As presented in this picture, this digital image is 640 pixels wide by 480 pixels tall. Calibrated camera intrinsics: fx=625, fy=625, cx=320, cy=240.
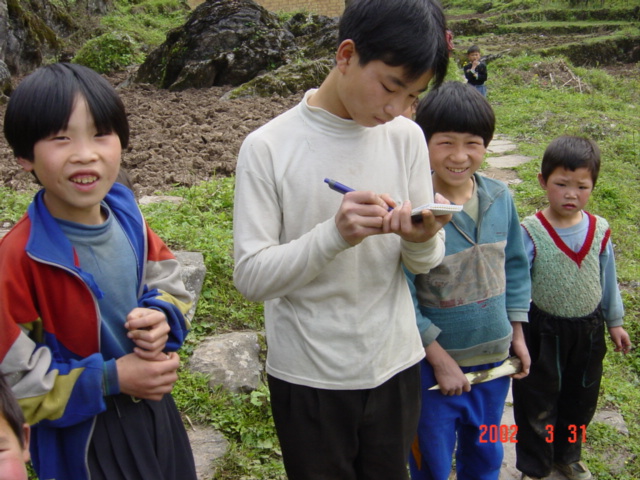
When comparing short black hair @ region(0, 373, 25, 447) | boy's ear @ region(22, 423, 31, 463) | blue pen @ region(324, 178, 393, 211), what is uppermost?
blue pen @ region(324, 178, 393, 211)

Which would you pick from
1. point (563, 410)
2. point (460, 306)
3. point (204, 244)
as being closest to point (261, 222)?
point (460, 306)

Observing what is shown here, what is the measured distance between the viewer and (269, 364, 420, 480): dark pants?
1.60 m

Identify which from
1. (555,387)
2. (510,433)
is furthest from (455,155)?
(510,433)

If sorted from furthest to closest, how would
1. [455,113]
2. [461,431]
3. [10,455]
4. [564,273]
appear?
[564,273] < [461,431] < [455,113] < [10,455]

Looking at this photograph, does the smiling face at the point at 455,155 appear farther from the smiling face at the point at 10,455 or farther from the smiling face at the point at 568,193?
the smiling face at the point at 10,455

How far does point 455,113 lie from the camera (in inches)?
79.4

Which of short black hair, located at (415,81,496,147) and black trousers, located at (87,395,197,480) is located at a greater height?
short black hair, located at (415,81,496,147)

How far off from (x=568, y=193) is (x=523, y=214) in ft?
10.0

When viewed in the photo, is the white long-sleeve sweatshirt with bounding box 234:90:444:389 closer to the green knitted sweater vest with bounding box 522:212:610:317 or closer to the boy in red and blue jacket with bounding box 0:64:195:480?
the boy in red and blue jacket with bounding box 0:64:195:480

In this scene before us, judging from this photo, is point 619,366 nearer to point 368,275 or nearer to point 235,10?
point 368,275

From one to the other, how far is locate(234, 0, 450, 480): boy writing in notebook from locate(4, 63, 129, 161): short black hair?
1.15ft

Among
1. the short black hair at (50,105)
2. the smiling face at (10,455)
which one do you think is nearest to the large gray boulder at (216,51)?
the short black hair at (50,105)

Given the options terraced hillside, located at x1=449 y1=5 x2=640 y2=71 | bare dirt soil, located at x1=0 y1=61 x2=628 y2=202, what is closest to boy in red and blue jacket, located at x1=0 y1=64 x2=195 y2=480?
bare dirt soil, located at x1=0 y1=61 x2=628 y2=202

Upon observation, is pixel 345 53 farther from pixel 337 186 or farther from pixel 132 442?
pixel 132 442
